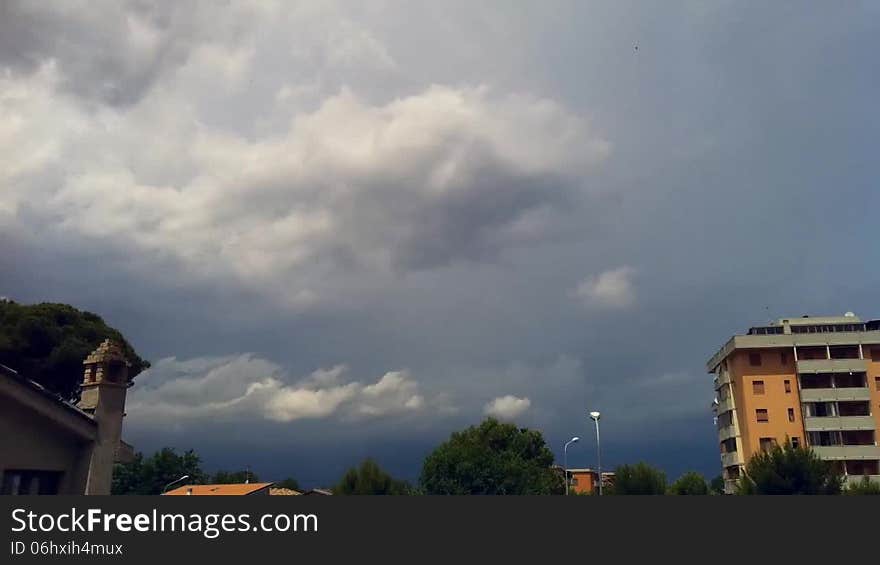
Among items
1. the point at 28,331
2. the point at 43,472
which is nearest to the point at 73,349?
the point at 28,331

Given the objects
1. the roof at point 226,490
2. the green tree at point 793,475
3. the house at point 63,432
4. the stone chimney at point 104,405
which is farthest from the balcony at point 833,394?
the stone chimney at point 104,405

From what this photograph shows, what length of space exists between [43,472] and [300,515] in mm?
8009

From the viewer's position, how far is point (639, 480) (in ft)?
176

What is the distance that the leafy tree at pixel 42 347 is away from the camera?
1655 inches

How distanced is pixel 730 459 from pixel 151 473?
6777 centimetres

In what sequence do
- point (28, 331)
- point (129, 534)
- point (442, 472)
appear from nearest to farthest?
point (129, 534) → point (28, 331) → point (442, 472)

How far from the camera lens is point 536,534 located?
15.2m

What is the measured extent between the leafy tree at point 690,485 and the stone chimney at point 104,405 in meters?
61.7

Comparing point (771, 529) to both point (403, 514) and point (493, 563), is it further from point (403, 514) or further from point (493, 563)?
point (403, 514)

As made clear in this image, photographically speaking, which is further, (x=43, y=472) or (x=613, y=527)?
(x=43, y=472)

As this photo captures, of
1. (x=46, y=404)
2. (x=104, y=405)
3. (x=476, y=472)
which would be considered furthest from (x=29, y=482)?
(x=476, y=472)

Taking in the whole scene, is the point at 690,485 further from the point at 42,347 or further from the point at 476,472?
the point at 42,347

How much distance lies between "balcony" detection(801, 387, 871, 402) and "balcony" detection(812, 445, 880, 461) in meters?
4.52

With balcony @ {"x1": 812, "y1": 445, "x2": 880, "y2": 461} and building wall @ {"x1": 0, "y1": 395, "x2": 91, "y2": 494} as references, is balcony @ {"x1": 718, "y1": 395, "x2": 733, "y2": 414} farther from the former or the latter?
building wall @ {"x1": 0, "y1": 395, "x2": 91, "y2": 494}
